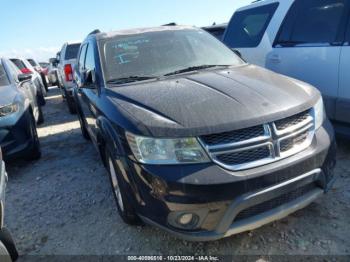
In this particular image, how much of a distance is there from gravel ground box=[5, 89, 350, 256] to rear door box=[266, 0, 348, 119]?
36.2 inches

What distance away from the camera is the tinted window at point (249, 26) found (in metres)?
5.09

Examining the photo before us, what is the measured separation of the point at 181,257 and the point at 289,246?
841 millimetres

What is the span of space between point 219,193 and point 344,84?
244 cm

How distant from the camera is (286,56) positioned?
4613mm

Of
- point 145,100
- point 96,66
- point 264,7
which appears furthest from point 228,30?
point 145,100

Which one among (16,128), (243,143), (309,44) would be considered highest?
(309,44)

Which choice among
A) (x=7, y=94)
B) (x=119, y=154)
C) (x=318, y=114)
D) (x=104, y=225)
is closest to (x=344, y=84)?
(x=318, y=114)

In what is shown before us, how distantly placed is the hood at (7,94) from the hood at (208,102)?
237 cm

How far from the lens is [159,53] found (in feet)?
12.3

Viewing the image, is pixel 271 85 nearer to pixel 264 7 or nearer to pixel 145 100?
pixel 145 100

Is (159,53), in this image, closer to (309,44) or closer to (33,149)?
(309,44)

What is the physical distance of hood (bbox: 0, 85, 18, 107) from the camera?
191 inches

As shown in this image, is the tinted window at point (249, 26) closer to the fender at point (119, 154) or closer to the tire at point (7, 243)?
the fender at point (119, 154)

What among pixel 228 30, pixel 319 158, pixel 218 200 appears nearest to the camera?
pixel 218 200
